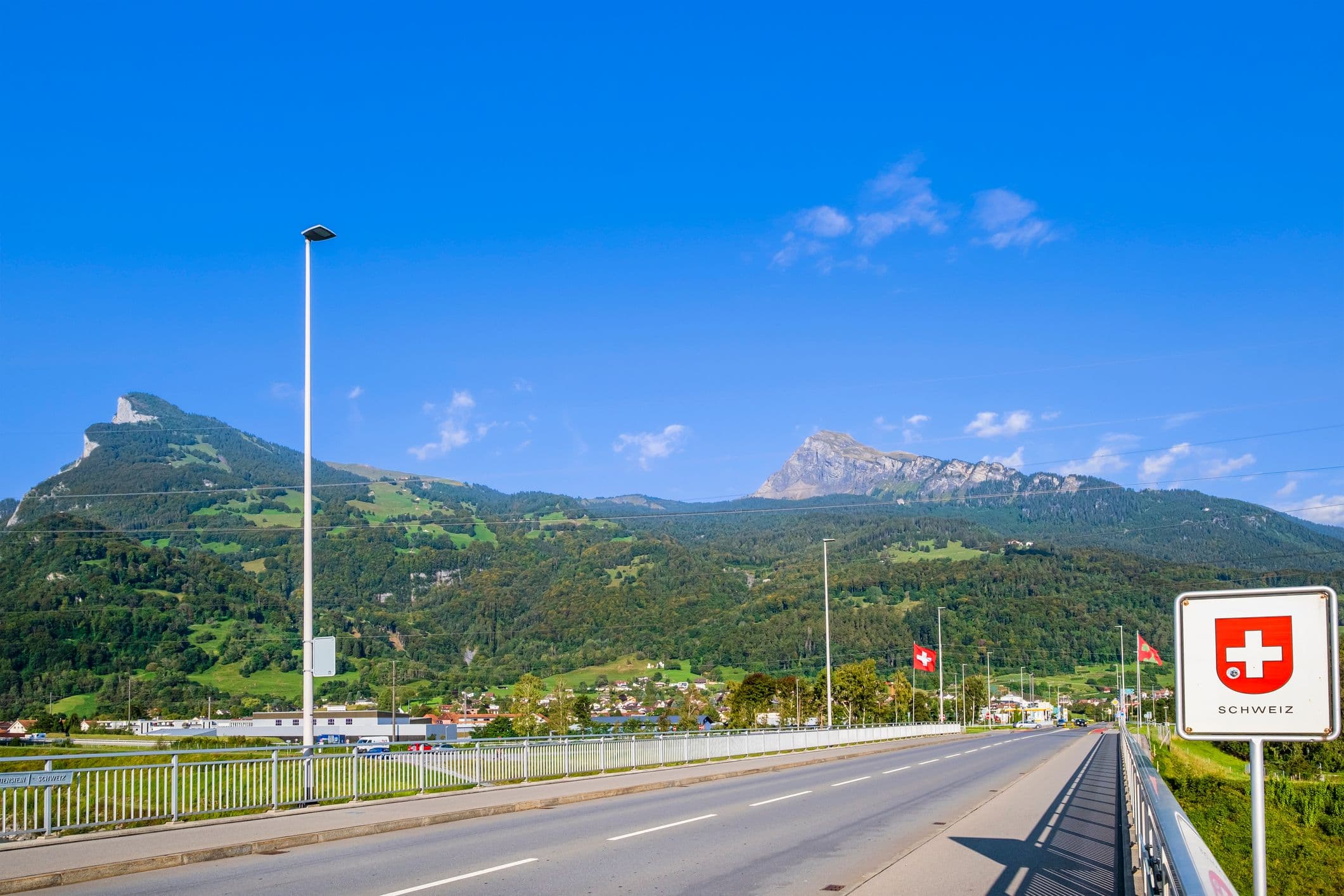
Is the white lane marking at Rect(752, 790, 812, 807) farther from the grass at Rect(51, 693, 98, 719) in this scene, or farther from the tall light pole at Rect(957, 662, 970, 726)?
the grass at Rect(51, 693, 98, 719)

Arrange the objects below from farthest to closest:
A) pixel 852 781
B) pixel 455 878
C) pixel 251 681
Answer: pixel 251 681 → pixel 852 781 → pixel 455 878

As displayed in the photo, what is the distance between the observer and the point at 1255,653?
16.5 ft

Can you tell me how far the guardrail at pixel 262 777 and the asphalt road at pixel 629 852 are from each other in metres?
2.94

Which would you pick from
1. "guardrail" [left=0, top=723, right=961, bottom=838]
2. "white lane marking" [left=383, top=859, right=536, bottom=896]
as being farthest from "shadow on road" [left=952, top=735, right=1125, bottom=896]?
"guardrail" [left=0, top=723, right=961, bottom=838]

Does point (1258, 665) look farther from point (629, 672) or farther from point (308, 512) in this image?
point (629, 672)

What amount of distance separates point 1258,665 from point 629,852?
1073 centimetres

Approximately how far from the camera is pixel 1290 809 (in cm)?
3562

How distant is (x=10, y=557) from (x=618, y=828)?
188 m

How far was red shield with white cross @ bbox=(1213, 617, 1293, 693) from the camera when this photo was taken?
496 centimetres

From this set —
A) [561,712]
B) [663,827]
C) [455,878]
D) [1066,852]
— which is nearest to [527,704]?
[561,712]

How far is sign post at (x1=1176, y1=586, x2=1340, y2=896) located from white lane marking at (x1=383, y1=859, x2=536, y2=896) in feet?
27.6

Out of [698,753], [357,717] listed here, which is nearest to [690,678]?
[357,717]

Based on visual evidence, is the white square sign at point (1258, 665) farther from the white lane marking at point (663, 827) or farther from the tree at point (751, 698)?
the tree at point (751, 698)

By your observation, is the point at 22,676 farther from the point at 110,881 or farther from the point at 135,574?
the point at 110,881
